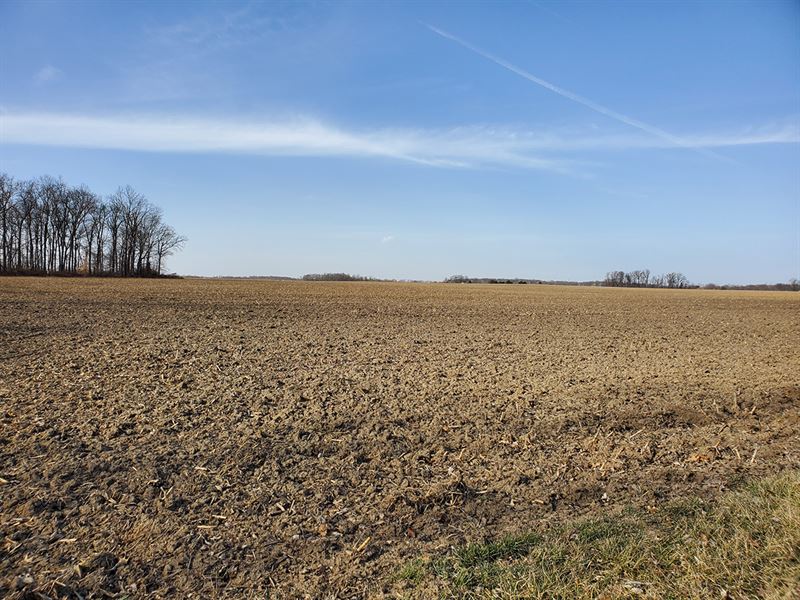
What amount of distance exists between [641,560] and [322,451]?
4092 millimetres

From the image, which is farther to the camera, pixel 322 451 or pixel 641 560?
pixel 322 451

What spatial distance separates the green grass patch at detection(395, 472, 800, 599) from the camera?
3785mm

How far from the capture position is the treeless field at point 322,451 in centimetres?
461

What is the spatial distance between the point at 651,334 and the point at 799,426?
1295 centimetres

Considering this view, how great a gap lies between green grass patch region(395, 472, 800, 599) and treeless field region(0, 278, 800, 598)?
37cm

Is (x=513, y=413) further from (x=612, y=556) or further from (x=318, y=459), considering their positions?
(x=612, y=556)

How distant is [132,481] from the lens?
19.3 ft

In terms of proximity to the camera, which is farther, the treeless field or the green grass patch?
the treeless field

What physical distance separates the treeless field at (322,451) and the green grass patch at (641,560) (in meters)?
0.37

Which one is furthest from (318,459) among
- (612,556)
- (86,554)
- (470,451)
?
(612,556)

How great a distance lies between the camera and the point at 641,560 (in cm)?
412

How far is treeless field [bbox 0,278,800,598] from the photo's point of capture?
461 cm

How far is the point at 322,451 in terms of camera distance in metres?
7.00

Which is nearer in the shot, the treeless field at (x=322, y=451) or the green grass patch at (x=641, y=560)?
the green grass patch at (x=641, y=560)
